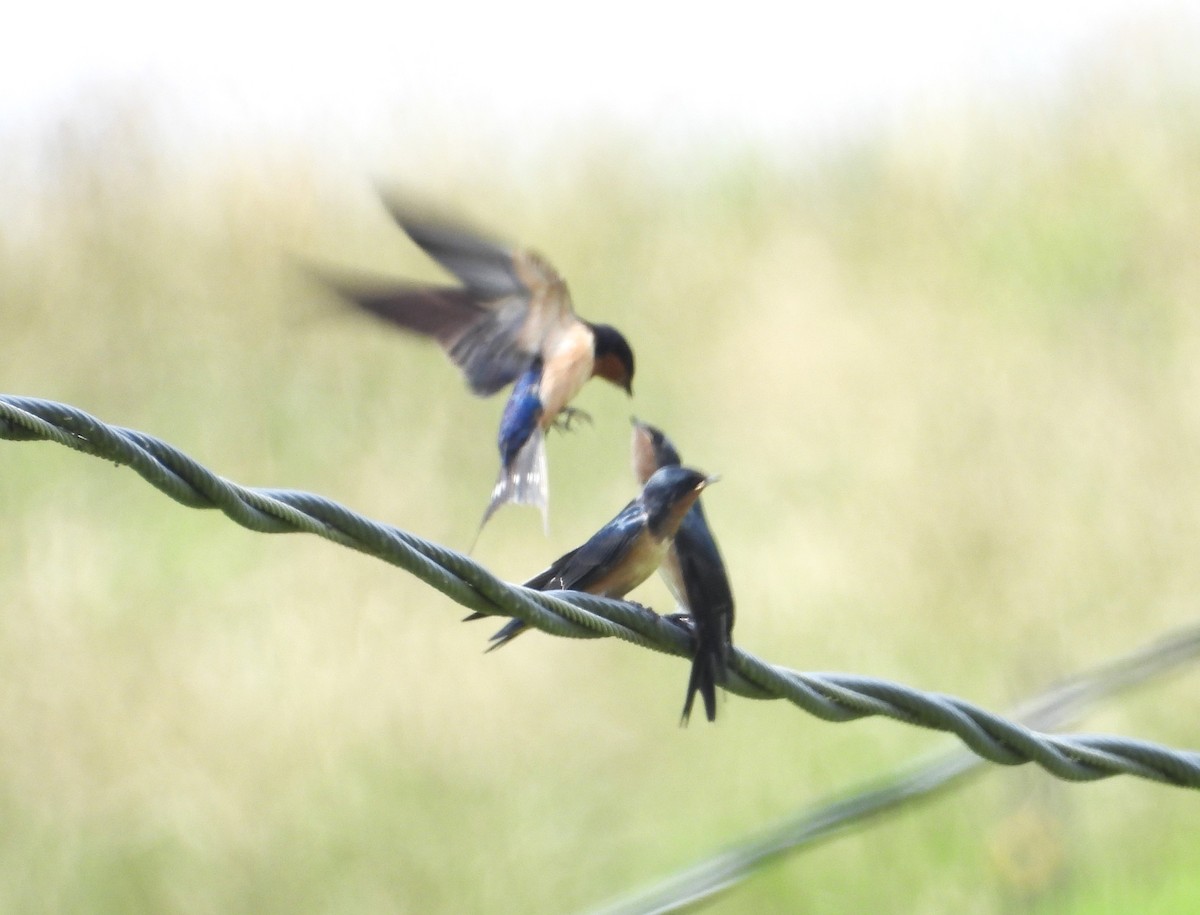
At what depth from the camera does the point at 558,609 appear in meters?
1.71

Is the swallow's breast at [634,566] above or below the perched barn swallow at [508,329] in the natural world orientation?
below

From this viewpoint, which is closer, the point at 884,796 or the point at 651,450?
the point at 884,796

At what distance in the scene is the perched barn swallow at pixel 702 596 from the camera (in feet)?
6.48

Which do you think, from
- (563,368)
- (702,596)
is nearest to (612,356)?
(563,368)

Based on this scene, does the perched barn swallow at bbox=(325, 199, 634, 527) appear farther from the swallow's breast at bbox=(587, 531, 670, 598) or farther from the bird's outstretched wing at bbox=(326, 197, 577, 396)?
the swallow's breast at bbox=(587, 531, 670, 598)

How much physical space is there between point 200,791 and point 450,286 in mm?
3609

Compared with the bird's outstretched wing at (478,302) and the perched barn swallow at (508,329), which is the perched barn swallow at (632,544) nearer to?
the perched barn swallow at (508,329)

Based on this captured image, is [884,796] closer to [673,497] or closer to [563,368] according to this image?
[673,497]

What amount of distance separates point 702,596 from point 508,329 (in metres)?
1.56

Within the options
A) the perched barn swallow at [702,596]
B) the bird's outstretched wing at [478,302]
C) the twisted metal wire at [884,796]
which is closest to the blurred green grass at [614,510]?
the bird's outstretched wing at [478,302]

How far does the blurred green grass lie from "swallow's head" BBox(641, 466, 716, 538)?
3.39 meters

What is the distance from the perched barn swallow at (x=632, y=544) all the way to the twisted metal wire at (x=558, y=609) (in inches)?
8.9

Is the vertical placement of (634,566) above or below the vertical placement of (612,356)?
below

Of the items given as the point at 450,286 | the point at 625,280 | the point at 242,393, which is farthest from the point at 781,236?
the point at 450,286
